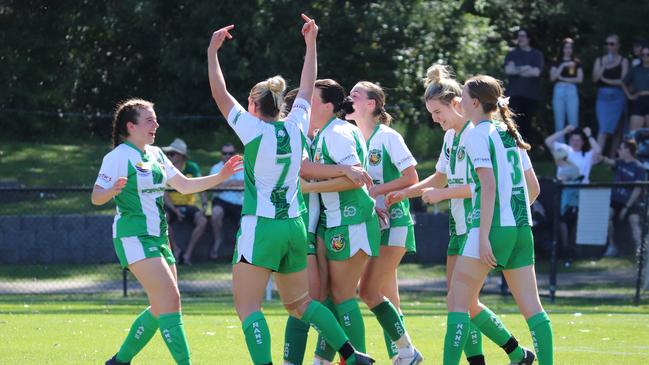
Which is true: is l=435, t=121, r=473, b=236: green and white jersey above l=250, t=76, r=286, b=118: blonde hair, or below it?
below

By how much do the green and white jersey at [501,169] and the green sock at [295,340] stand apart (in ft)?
4.54

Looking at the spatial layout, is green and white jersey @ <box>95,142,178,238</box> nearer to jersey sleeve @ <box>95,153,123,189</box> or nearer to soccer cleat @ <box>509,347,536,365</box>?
jersey sleeve @ <box>95,153,123,189</box>

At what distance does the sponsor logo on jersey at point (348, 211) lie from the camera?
8219mm

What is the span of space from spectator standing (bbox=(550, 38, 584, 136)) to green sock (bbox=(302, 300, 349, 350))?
42.0 ft

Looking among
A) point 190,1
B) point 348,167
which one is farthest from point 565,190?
point 190,1

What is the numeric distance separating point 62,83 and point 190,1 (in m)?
2.90

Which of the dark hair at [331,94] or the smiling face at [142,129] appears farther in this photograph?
the dark hair at [331,94]

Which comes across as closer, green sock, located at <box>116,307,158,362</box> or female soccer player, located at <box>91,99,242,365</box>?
female soccer player, located at <box>91,99,242,365</box>

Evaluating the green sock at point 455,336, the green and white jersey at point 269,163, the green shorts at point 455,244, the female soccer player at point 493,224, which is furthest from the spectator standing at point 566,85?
the green and white jersey at point 269,163

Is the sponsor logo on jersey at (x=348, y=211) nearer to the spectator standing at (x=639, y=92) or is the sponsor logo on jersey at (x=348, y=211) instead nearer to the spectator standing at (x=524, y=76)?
the spectator standing at (x=524, y=76)

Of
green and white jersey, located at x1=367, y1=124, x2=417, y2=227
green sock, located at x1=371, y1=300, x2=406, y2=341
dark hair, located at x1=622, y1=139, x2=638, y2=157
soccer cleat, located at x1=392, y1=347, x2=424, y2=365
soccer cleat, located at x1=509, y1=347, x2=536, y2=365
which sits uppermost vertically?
green and white jersey, located at x1=367, y1=124, x2=417, y2=227

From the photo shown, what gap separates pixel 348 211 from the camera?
8.23 metres

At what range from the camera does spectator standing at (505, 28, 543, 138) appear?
63.4 ft

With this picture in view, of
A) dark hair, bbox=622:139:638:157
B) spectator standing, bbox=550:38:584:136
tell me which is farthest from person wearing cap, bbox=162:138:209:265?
spectator standing, bbox=550:38:584:136
